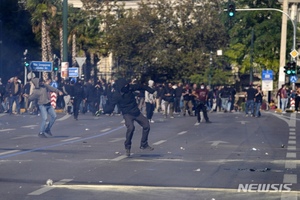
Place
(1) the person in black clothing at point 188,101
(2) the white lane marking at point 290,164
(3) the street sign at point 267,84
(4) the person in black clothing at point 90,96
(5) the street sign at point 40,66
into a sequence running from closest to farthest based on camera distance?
1. (2) the white lane marking at point 290,164
2. (1) the person in black clothing at point 188,101
3. (4) the person in black clothing at point 90,96
4. (5) the street sign at point 40,66
5. (3) the street sign at point 267,84

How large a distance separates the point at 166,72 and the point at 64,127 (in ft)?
149

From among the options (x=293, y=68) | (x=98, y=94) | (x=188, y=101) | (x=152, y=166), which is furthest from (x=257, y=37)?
(x=152, y=166)

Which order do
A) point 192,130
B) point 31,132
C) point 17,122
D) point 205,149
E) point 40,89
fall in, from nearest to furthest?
point 205,149
point 40,89
point 31,132
point 192,130
point 17,122

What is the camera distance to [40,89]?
2395 cm

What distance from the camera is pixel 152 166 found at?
1588cm

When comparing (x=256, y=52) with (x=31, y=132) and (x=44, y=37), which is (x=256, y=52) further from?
(x=31, y=132)

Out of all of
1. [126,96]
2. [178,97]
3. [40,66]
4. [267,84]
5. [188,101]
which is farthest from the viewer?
[267,84]

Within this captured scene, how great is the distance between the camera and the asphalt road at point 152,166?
1220 centimetres

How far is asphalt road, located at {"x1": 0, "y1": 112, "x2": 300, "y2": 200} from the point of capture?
40.0 feet

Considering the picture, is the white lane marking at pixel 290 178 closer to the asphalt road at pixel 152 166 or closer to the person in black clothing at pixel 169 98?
the asphalt road at pixel 152 166

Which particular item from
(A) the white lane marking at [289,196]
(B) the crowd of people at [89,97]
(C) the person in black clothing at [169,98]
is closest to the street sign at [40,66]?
(B) the crowd of people at [89,97]

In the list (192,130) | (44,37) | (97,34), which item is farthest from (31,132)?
(97,34)

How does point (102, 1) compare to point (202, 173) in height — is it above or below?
above

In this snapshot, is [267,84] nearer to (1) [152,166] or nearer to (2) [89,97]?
(2) [89,97]
